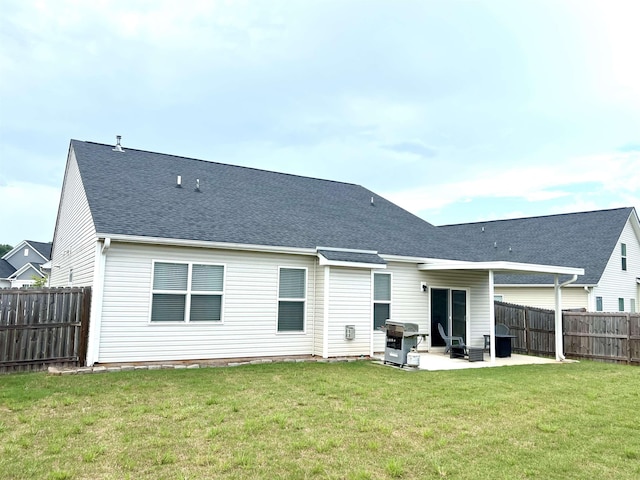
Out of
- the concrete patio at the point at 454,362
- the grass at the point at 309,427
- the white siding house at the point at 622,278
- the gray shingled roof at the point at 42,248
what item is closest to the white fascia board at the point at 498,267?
the concrete patio at the point at 454,362

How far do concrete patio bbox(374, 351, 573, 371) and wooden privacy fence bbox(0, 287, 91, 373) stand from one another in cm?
666

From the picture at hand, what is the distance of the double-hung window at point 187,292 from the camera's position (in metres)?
9.92

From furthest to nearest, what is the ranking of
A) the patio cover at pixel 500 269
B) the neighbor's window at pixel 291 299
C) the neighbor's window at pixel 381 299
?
the neighbor's window at pixel 381 299, the patio cover at pixel 500 269, the neighbor's window at pixel 291 299

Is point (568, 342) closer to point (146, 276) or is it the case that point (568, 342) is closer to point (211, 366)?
point (211, 366)

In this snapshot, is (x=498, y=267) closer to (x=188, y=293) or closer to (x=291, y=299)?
(x=291, y=299)

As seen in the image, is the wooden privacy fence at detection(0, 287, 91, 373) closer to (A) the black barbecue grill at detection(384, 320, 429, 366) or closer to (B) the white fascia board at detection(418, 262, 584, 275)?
(A) the black barbecue grill at detection(384, 320, 429, 366)

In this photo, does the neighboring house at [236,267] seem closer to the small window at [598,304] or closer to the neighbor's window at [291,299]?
the neighbor's window at [291,299]

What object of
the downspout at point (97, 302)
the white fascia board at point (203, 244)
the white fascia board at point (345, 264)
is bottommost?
the downspout at point (97, 302)

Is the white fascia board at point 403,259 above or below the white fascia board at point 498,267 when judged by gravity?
above

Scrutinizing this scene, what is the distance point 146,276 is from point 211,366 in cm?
230

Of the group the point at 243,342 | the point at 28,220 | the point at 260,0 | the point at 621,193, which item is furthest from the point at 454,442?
the point at 621,193

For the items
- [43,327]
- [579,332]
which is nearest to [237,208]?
[43,327]

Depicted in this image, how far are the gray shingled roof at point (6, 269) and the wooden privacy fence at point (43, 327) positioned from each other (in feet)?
125

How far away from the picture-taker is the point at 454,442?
16.7 feet
